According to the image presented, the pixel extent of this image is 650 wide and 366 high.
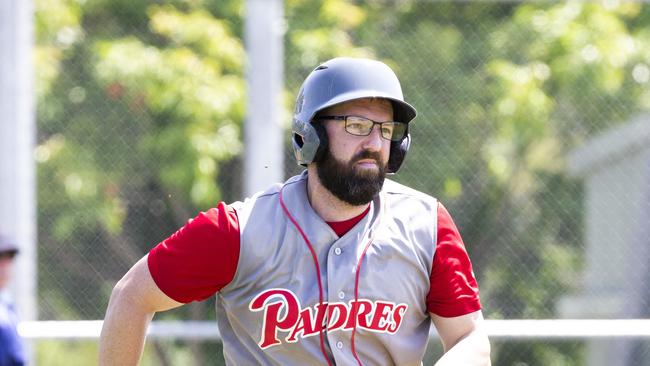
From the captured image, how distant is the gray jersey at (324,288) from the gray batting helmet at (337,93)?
0.20m

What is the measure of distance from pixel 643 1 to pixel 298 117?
3.54 meters

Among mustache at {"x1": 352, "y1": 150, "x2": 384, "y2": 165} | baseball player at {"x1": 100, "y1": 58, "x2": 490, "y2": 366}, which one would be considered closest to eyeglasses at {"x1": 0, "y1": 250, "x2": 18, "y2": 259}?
baseball player at {"x1": 100, "y1": 58, "x2": 490, "y2": 366}

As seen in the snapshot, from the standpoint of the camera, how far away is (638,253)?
19.9 ft

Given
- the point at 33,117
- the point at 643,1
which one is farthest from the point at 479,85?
the point at 33,117

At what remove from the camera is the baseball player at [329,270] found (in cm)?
304

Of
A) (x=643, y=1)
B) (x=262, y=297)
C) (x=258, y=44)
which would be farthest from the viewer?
(x=643, y=1)

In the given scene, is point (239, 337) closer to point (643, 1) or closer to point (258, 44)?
point (258, 44)

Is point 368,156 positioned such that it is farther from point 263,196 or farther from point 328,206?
point 263,196

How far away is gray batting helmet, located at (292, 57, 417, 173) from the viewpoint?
3.06 meters

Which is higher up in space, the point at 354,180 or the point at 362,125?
the point at 362,125

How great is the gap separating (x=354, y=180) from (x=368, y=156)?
82 mm

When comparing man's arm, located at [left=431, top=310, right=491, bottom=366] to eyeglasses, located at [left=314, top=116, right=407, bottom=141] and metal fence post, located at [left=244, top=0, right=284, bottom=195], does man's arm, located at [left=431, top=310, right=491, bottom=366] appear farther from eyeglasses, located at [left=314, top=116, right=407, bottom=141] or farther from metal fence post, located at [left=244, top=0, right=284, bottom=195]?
metal fence post, located at [left=244, top=0, right=284, bottom=195]

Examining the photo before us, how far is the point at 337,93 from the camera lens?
308 centimetres

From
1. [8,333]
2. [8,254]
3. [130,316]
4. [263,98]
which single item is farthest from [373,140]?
[8,254]
